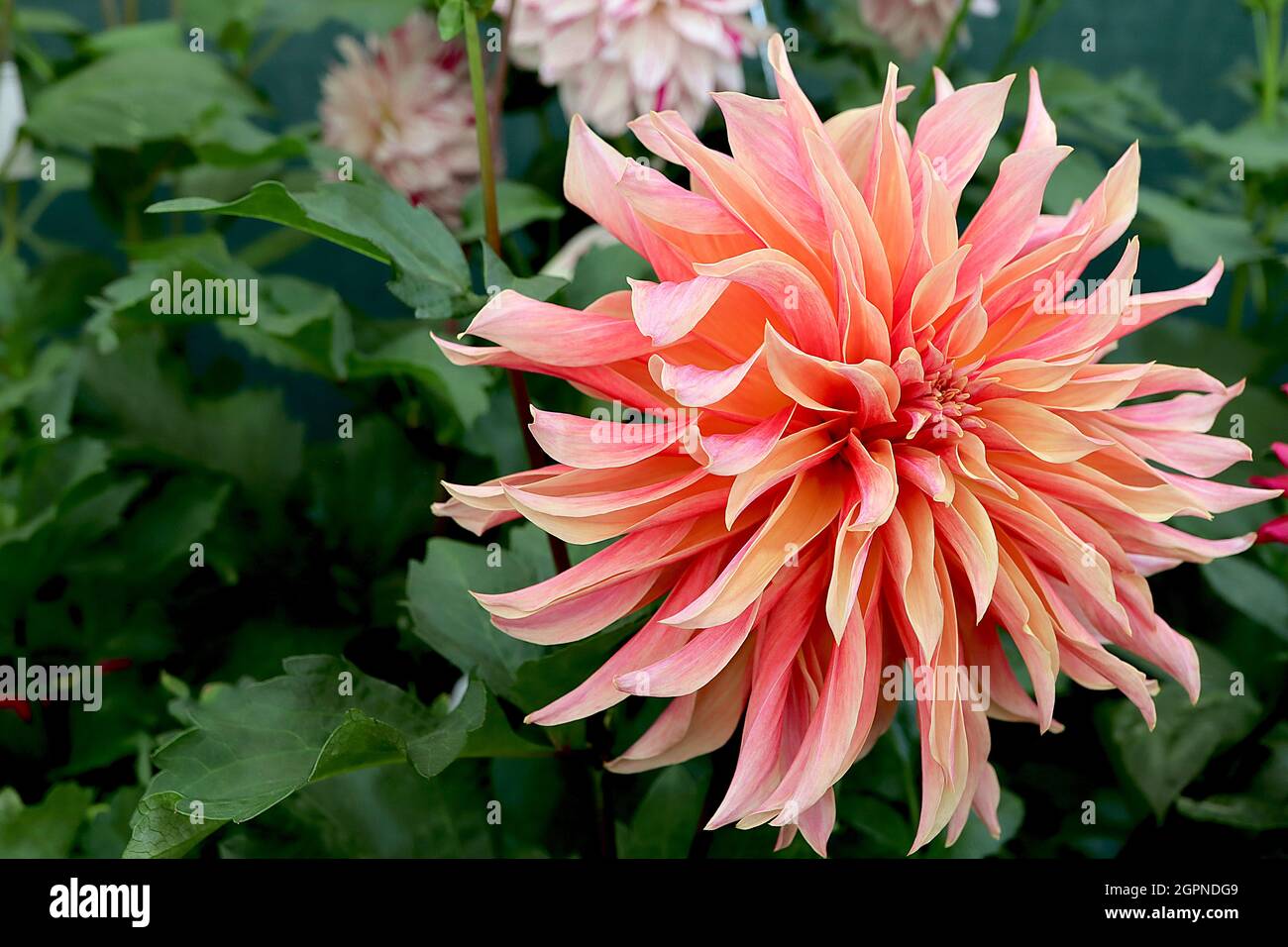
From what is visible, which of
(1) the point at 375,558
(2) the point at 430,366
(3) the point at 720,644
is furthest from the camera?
(1) the point at 375,558

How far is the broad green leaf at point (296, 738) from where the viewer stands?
293mm

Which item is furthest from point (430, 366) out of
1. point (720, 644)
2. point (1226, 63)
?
point (1226, 63)

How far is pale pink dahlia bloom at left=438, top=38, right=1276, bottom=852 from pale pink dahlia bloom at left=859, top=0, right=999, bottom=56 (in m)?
0.35

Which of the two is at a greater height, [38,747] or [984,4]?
[984,4]

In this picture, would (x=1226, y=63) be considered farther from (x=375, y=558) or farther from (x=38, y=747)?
(x=38, y=747)

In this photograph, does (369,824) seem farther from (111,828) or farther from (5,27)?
(5,27)

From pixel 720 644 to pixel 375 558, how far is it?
1.09ft

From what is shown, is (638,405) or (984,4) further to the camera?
(984,4)

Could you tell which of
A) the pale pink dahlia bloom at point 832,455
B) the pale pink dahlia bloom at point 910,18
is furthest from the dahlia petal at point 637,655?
the pale pink dahlia bloom at point 910,18

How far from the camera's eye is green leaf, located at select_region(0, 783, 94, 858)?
422 mm

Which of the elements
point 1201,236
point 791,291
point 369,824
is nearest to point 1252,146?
point 1201,236

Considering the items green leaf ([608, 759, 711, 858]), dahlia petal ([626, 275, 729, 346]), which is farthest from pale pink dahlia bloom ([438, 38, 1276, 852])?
green leaf ([608, 759, 711, 858])

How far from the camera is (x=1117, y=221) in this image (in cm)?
32

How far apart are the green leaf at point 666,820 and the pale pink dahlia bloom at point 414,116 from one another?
1.05 feet
